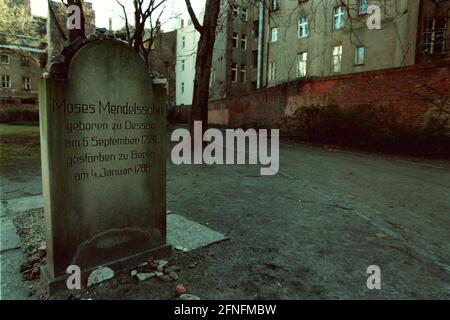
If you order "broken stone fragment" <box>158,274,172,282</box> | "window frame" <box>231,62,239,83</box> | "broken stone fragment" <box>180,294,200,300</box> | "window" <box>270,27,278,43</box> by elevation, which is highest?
"window" <box>270,27,278,43</box>

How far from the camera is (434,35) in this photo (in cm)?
2091

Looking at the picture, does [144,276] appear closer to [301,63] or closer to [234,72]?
[301,63]

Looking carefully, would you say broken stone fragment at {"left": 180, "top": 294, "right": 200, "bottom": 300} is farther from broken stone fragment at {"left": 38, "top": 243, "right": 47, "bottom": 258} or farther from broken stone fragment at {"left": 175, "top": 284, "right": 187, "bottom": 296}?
broken stone fragment at {"left": 38, "top": 243, "right": 47, "bottom": 258}

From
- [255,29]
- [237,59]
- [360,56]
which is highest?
[255,29]

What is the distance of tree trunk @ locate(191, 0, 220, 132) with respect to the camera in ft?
36.3

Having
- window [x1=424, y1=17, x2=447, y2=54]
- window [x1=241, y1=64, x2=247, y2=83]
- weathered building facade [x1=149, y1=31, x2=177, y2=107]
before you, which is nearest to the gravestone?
window [x1=424, y1=17, x2=447, y2=54]

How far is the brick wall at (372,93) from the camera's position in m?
12.4

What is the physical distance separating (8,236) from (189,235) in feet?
6.64

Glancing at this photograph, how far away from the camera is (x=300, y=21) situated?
93.5 ft

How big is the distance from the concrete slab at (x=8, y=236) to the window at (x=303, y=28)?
27.9 meters

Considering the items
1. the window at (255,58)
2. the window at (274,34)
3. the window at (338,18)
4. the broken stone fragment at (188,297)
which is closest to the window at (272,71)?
the window at (274,34)

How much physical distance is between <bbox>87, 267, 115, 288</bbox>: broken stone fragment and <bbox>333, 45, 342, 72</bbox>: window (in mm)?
25777

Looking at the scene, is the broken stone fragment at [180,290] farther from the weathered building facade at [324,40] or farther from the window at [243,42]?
the window at [243,42]

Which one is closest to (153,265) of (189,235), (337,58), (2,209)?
(189,235)
